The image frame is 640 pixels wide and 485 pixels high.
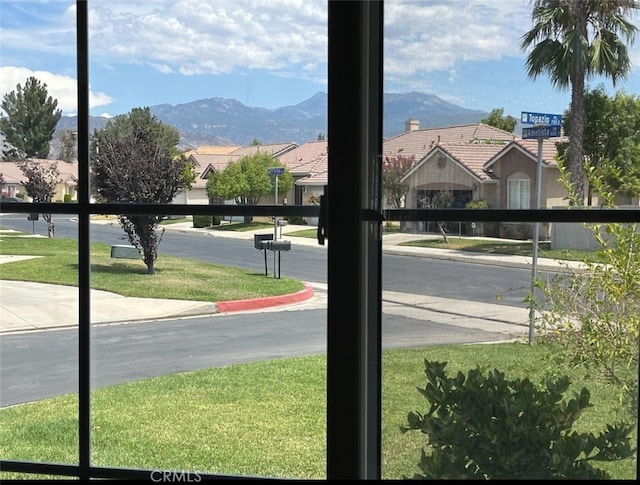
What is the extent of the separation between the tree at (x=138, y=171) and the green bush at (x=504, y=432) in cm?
89

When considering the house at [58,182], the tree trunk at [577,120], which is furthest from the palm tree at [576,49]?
the house at [58,182]

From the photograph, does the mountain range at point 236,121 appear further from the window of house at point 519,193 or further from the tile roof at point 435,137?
the window of house at point 519,193

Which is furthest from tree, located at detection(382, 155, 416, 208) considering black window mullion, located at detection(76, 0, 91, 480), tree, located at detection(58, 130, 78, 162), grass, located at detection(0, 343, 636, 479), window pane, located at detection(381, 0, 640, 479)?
tree, located at detection(58, 130, 78, 162)

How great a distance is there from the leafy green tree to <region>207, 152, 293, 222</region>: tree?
0.77 meters

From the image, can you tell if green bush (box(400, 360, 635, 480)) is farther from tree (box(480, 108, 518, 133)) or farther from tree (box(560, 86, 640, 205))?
tree (box(480, 108, 518, 133))

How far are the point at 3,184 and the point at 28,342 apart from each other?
19.5 inches

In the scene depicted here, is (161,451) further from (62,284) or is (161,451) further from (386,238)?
(386,238)

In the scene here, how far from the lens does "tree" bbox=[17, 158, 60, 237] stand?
198cm

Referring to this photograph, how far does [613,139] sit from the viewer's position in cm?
163

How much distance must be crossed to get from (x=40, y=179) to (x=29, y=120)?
192 mm

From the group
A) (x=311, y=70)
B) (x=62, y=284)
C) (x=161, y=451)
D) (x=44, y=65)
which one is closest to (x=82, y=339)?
Answer: (x=62, y=284)

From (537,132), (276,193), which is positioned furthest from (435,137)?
(276,193)

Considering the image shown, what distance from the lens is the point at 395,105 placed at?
5.41 ft

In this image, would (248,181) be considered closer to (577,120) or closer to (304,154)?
(304,154)
